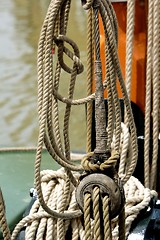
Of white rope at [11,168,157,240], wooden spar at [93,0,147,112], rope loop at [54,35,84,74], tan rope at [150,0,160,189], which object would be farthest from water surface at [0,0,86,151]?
rope loop at [54,35,84,74]

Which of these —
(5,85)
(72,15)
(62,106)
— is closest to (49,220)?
(62,106)

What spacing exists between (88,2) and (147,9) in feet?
2.62

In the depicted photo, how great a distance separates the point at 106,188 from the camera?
106cm

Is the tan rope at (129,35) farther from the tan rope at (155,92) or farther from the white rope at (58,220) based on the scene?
the white rope at (58,220)

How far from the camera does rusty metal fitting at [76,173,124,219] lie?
1057 millimetres

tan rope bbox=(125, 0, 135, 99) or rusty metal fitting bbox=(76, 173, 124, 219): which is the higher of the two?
tan rope bbox=(125, 0, 135, 99)

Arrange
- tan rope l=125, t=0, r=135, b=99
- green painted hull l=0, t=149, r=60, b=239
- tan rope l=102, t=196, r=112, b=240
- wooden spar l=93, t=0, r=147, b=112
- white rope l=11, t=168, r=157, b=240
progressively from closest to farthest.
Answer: tan rope l=102, t=196, r=112, b=240 < white rope l=11, t=168, r=157, b=240 < tan rope l=125, t=0, r=135, b=99 < wooden spar l=93, t=0, r=147, b=112 < green painted hull l=0, t=149, r=60, b=239

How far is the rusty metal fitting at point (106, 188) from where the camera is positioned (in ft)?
3.47

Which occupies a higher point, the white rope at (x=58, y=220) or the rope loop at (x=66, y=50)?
the rope loop at (x=66, y=50)

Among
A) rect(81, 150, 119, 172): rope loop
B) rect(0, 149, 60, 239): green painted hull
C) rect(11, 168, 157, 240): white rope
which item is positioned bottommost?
rect(0, 149, 60, 239): green painted hull

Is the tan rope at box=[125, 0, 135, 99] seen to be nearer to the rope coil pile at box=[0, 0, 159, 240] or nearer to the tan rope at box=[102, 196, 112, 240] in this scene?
the rope coil pile at box=[0, 0, 159, 240]

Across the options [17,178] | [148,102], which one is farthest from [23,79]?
[148,102]

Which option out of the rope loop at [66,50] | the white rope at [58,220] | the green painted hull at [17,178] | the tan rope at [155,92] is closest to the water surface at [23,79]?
the green painted hull at [17,178]

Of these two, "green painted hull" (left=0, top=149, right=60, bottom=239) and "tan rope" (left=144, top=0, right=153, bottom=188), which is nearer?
"tan rope" (left=144, top=0, right=153, bottom=188)
